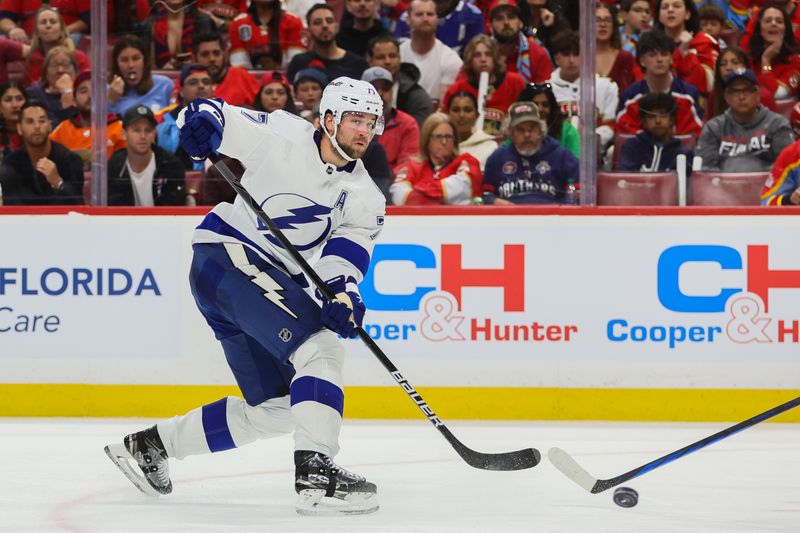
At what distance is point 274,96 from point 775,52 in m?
2.33

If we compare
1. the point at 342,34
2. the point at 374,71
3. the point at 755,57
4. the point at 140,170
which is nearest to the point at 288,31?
the point at 342,34

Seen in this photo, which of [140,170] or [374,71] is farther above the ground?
[374,71]

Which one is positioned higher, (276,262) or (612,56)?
(612,56)

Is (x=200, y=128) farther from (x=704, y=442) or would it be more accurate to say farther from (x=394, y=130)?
A: (x=394, y=130)

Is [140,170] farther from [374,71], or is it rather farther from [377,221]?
[377,221]

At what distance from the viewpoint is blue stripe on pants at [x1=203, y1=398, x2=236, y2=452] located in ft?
11.2

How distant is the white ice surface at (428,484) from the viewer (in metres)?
3.16

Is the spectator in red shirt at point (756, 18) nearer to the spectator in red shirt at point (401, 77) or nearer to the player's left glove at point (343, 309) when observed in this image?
the spectator in red shirt at point (401, 77)

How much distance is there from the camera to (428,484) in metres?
3.78

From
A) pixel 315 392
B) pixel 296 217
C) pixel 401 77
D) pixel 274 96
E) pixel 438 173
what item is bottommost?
pixel 315 392

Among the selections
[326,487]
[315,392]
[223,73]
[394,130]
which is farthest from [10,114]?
[326,487]

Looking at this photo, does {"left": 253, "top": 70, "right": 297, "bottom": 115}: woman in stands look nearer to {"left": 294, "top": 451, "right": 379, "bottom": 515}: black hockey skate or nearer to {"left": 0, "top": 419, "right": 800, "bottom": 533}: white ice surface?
{"left": 0, "top": 419, "right": 800, "bottom": 533}: white ice surface

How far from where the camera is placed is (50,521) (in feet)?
10.3

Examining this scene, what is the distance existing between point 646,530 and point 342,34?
3647mm
